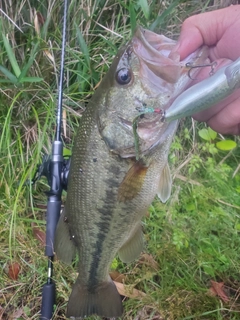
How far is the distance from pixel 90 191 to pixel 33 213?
1.23 meters

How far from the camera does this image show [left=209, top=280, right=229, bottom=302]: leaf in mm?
2652

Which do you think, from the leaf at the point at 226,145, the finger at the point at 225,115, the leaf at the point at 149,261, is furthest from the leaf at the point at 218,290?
the finger at the point at 225,115

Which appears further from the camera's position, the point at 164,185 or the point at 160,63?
the point at 164,185

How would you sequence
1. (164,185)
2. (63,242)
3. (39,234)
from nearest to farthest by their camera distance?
(164,185), (63,242), (39,234)

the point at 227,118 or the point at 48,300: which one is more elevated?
the point at 227,118

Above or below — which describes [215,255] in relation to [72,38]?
below

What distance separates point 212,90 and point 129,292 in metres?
1.70

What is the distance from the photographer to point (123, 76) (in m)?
1.74

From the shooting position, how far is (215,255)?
8.93ft

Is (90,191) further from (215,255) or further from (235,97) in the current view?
(215,255)

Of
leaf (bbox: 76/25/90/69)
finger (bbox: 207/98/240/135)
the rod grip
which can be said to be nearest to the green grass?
leaf (bbox: 76/25/90/69)

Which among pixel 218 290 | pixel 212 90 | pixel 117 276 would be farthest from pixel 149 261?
pixel 212 90

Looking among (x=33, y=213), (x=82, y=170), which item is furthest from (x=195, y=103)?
(x=33, y=213)

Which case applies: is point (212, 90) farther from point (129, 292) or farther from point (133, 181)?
point (129, 292)
